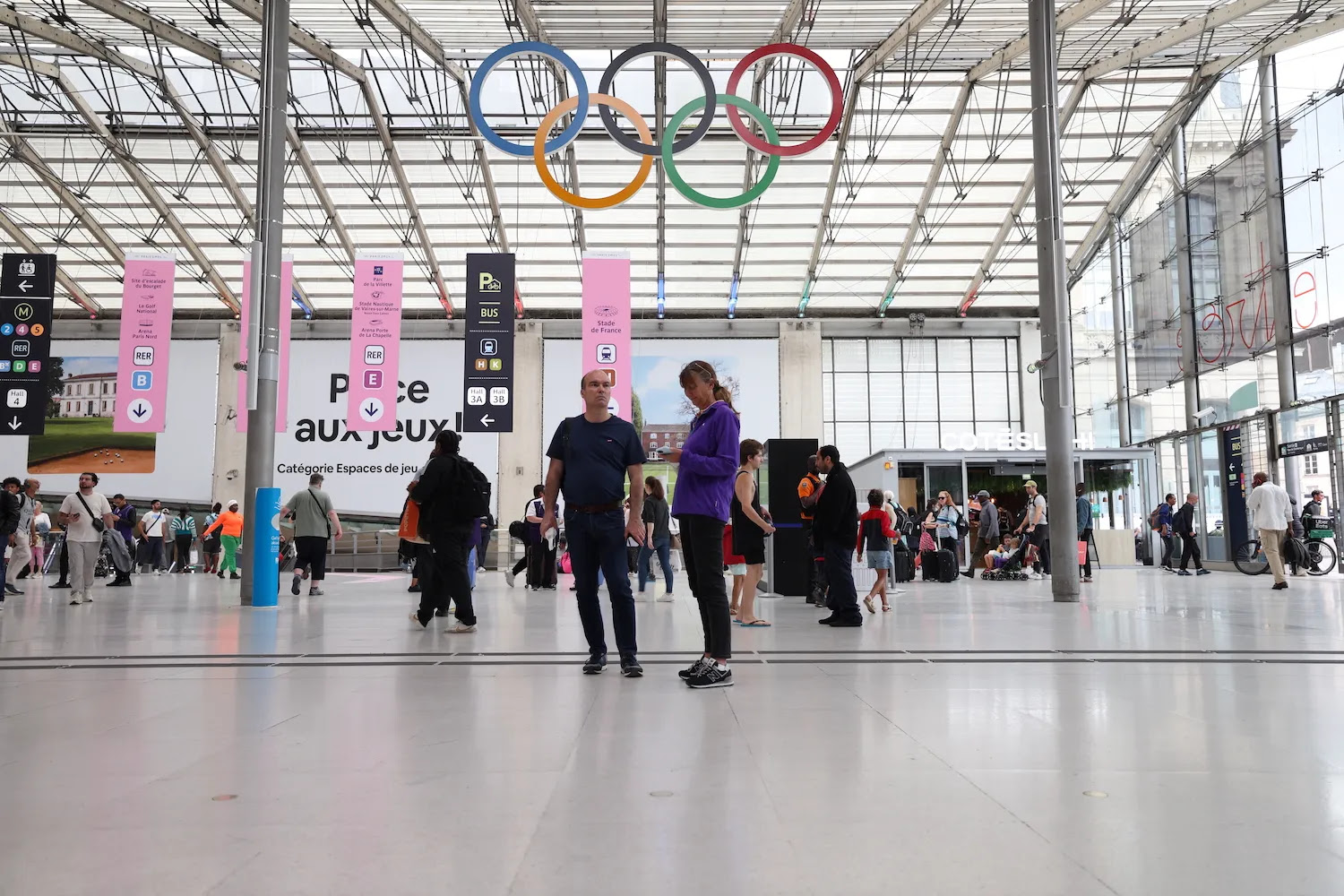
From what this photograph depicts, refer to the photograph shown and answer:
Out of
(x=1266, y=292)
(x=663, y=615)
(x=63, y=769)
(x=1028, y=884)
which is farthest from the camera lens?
(x=1266, y=292)

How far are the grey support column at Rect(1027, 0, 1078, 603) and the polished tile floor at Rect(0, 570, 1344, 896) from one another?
5688mm

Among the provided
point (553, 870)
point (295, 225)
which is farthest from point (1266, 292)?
point (295, 225)

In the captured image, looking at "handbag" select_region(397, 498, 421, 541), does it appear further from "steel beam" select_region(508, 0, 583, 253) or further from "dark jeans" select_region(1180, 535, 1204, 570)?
"dark jeans" select_region(1180, 535, 1204, 570)

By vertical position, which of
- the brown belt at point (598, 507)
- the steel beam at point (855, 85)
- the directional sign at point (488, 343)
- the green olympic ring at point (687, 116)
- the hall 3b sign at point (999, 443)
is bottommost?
the brown belt at point (598, 507)

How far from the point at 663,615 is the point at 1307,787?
21.0ft

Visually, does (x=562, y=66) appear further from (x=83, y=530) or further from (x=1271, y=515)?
(x=1271, y=515)

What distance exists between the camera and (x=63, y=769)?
9.25 ft

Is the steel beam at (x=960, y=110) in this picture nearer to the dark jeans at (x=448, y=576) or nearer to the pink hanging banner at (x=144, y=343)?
the dark jeans at (x=448, y=576)

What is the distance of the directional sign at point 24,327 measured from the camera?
58.8 feet

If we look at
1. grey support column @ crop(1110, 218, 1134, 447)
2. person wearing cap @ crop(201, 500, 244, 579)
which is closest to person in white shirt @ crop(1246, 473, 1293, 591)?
grey support column @ crop(1110, 218, 1134, 447)

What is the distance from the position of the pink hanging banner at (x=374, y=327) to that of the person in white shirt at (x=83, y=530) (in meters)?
9.09

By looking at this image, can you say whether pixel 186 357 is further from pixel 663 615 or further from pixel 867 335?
pixel 663 615

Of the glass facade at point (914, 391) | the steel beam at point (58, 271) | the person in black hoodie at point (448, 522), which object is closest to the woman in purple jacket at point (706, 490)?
the person in black hoodie at point (448, 522)

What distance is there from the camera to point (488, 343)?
17.9 metres
